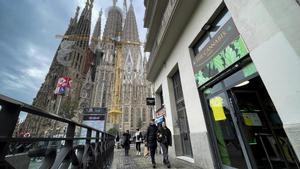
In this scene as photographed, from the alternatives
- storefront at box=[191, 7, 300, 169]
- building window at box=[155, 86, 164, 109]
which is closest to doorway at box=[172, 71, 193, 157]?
storefront at box=[191, 7, 300, 169]

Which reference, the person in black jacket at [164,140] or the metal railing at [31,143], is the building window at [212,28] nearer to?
the person in black jacket at [164,140]

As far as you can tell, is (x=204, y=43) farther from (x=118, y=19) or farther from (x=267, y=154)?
(x=118, y=19)

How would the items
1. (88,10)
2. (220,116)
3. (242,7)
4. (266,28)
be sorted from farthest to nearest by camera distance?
(88,10) → (220,116) → (242,7) → (266,28)

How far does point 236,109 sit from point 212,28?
108 inches

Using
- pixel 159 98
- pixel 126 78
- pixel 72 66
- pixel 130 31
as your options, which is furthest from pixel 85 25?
pixel 159 98

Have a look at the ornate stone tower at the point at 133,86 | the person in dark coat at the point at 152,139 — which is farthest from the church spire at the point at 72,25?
the person in dark coat at the point at 152,139

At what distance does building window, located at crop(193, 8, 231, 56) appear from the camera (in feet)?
13.3

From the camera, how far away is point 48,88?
2032 inches

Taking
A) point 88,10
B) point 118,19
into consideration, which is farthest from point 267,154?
point 118,19

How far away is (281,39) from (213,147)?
3.49 meters

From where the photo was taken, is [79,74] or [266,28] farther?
[79,74]

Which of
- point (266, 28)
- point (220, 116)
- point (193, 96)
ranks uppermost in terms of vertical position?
point (266, 28)

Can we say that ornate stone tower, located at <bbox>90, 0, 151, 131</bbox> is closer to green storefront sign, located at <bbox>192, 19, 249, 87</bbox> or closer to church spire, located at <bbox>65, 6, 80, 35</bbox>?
church spire, located at <bbox>65, 6, 80, 35</bbox>

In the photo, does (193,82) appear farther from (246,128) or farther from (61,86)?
(61,86)
